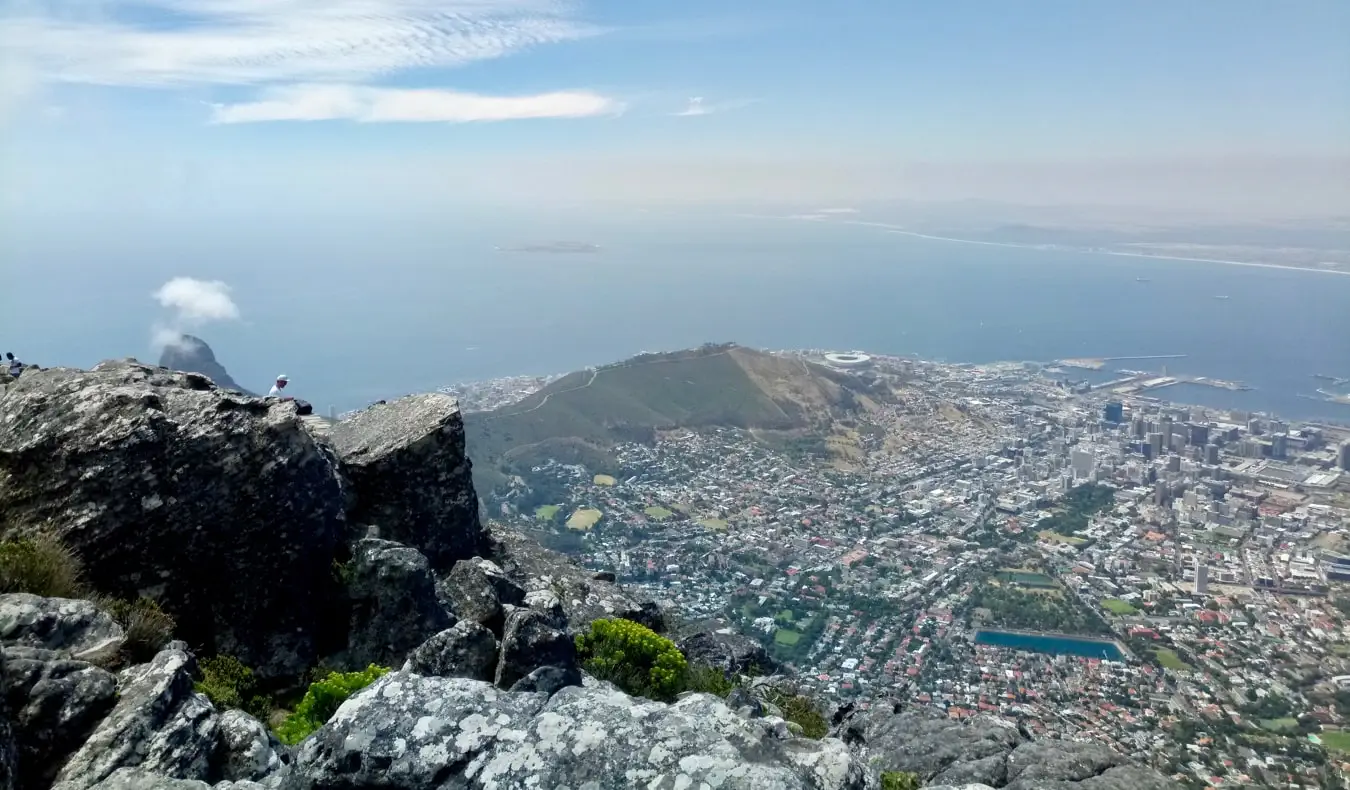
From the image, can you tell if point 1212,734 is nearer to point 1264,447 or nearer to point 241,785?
point 241,785

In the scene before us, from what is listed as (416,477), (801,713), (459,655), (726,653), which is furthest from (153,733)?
(726,653)

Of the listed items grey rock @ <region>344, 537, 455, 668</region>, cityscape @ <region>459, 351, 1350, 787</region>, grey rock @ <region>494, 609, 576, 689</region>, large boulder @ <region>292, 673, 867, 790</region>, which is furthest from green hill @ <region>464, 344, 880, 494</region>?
large boulder @ <region>292, 673, 867, 790</region>

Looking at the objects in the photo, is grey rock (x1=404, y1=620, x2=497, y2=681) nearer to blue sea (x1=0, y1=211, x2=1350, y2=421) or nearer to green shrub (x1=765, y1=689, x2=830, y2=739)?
green shrub (x1=765, y1=689, x2=830, y2=739)

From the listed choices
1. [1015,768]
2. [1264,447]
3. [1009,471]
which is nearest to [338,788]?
[1015,768]

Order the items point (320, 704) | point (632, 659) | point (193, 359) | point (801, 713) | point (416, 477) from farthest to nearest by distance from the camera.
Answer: point (193, 359), point (416, 477), point (801, 713), point (632, 659), point (320, 704)

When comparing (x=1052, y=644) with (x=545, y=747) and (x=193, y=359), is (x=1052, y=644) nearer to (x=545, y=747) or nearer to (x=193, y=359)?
(x=545, y=747)

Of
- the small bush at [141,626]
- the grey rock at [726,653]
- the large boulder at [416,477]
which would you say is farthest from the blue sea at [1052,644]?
the small bush at [141,626]
